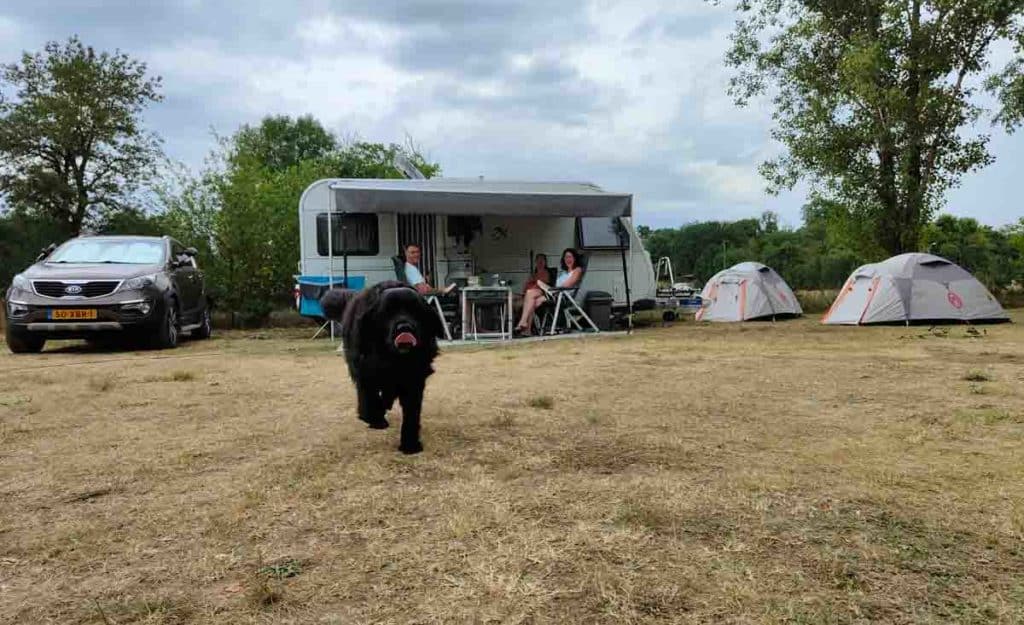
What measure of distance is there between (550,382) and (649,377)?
88 cm

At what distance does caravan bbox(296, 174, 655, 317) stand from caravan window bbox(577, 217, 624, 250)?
0.05 ft

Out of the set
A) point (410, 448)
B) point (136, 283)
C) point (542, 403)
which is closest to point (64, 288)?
point (136, 283)

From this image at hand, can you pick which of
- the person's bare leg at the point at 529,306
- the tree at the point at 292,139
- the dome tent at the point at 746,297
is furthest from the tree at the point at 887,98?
the tree at the point at 292,139

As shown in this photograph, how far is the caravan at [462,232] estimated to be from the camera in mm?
9195

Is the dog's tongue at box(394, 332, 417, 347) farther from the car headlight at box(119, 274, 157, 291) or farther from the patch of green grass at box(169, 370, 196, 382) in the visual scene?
the car headlight at box(119, 274, 157, 291)

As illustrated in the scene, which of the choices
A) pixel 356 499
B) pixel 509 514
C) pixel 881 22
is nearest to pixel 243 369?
pixel 356 499

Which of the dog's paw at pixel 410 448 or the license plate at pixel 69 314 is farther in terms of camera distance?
the license plate at pixel 69 314

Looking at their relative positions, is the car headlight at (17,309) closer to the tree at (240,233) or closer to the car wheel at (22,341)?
the car wheel at (22,341)

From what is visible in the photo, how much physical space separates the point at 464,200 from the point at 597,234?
10.2 feet

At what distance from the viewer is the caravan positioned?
9.20 metres

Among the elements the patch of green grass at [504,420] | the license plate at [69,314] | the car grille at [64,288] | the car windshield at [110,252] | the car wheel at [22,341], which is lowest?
the patch of green grass at [504,420]

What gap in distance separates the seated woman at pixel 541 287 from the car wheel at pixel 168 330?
14.9 feet

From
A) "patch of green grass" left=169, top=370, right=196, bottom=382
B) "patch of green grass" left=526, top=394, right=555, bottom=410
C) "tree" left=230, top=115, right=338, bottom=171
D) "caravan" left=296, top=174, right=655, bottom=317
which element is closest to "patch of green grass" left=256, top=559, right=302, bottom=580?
"patch of green grass" left=526, top=394, right=555, bottom=410

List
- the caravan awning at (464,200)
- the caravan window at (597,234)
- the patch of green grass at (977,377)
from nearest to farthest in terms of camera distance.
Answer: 1. the patch of green grass at (977,377)
2. the caravan awning at (464,200)
3. the caravan window at (597,234)
